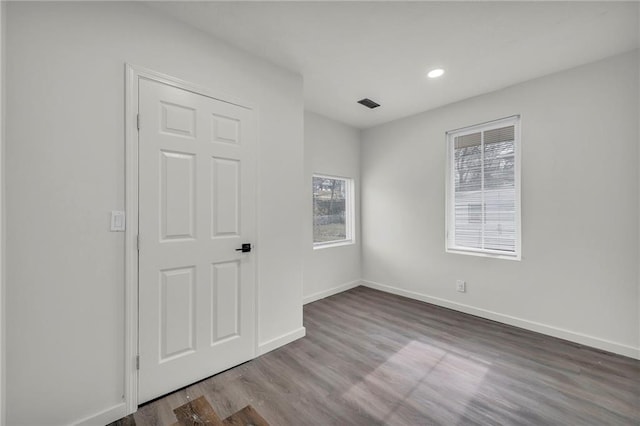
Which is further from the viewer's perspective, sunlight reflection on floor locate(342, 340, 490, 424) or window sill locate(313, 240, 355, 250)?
window sill locate(313, 240, 355, 250)

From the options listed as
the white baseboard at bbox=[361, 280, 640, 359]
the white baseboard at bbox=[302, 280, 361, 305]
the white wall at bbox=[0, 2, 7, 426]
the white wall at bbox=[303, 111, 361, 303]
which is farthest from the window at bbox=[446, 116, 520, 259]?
the white wall at bbox=[0, 2, 7, 426]

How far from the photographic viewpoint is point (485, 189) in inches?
128

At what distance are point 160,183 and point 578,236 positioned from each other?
12.3 ft

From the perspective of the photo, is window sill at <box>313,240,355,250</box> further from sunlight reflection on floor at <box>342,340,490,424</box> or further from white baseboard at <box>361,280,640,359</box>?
sunlight reflection on floor at <box>342,340,490,424</box>

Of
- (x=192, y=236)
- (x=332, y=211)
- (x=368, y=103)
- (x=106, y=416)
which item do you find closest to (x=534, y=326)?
(x=332, y=211)

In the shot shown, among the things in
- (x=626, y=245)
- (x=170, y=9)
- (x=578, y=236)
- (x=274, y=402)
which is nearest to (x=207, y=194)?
(x=170, y=9)

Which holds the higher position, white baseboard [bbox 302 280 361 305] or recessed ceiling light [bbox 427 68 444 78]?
recessed ceiling light [bbox 427 68 444 78]

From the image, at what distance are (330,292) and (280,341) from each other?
5.30ft

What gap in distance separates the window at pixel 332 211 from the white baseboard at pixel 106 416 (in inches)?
105

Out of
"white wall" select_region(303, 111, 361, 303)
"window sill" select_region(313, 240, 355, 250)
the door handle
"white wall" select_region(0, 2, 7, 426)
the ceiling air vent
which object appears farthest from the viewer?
"window sill" select_region(313, 240, 355, 250)

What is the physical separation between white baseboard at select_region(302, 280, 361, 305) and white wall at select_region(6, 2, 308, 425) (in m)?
2.34

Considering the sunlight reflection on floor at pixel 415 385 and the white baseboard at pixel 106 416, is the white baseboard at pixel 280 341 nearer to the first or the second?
the sunlight reflection on floor at pixel 415 385

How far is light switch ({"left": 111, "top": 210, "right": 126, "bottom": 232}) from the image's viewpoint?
165cm

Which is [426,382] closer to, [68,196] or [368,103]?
[68,196]
